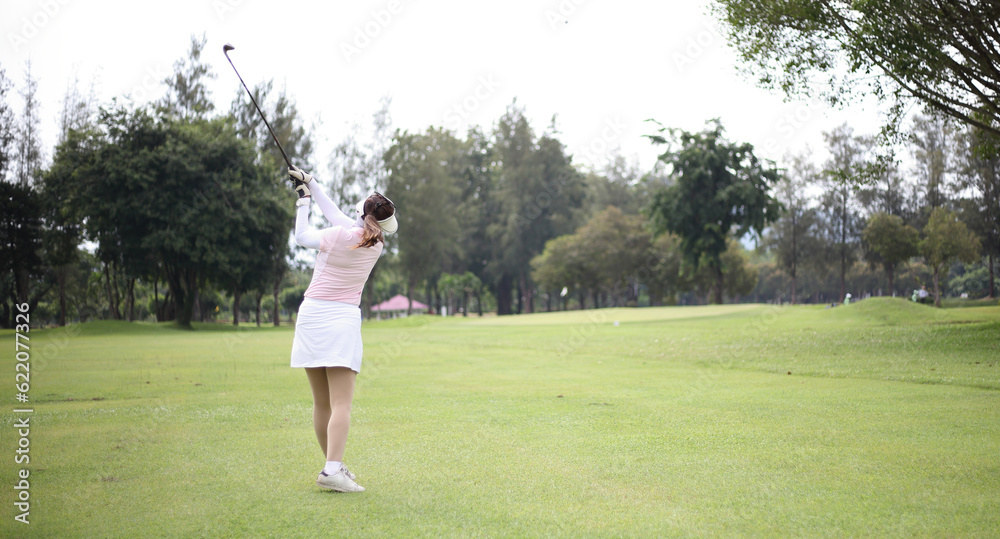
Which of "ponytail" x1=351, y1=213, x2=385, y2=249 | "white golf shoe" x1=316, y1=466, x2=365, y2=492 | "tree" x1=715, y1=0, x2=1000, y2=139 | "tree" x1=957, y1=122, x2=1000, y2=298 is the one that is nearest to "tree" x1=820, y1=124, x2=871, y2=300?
"tree" x1=957, y1=122, x2=1000, y2=298

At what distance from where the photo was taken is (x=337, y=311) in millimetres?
5043

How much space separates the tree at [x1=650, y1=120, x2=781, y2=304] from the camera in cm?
4547

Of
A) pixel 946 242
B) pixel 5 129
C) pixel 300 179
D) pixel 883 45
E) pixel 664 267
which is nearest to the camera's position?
pixel 300 179

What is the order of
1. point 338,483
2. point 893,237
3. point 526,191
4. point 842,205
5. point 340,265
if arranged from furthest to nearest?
1. point 526,191
2. point 842,205
3. point 893,237
4. point 340,265
5. point 338,483

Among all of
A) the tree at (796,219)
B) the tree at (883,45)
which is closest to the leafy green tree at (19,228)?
the tree at (883,45)

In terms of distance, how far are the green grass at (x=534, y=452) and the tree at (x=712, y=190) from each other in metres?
33.2

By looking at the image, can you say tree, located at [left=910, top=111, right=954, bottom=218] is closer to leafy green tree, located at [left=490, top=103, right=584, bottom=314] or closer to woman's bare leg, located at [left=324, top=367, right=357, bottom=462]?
leafy green tree, located at [left=490, top=103, right=584, bottom=314]

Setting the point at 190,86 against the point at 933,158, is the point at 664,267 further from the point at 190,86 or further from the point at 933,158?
the point at 190,86

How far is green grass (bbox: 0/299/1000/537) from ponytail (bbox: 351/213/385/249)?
179cm

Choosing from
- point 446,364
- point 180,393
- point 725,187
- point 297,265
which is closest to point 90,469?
point 180,393

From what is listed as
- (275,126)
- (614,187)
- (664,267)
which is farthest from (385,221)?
(614,187)

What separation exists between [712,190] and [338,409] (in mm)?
45183

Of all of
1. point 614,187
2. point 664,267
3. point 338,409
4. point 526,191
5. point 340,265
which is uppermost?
point 614,187

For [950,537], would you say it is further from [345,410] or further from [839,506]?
[345,410]
